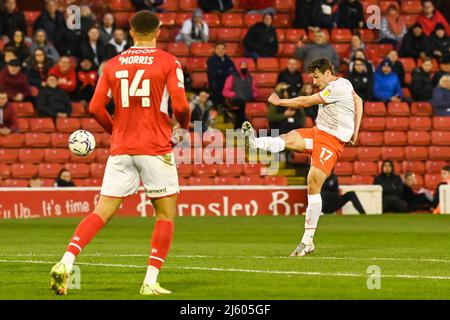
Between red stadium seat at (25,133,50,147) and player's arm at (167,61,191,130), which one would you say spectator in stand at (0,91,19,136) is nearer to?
red stadium seat at (25,133,50,147)

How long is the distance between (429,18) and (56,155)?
32.6ft

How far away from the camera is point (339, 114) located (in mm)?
15438

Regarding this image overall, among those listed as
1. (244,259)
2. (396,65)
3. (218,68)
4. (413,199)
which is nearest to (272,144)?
(244,259)

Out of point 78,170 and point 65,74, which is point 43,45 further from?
point 78,170

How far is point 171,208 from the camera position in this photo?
34.4 feet

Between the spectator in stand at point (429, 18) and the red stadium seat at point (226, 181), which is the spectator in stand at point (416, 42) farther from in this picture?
the red stadium seat at point (226, 181)

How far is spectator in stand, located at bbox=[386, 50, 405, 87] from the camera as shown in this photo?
28.5 meters

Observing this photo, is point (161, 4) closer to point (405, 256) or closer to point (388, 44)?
point (388, 44)

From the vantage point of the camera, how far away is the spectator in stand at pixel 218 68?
27266 mm

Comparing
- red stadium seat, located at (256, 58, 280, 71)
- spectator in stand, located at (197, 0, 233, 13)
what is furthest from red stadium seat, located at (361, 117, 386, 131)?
spectator in stand, located at (197, 0, 233, 13)

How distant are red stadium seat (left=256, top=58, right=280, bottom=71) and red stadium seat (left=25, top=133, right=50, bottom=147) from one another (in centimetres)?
533

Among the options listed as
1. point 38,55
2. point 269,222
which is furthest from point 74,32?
point 269,222

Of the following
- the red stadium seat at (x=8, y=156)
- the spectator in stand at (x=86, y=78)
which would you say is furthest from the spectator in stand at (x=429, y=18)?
the red stadium seat at (x=8, y=156)

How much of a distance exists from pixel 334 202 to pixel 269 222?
317 cm
